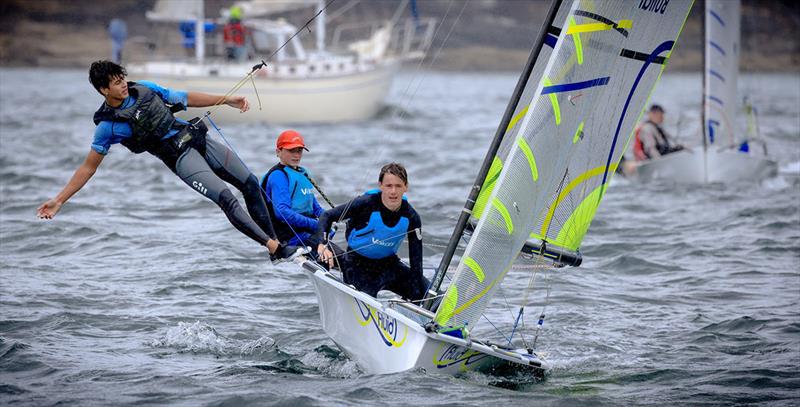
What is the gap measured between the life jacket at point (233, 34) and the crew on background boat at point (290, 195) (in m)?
17.6

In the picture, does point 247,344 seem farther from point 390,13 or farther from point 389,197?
point 390,13

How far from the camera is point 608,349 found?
7281mm

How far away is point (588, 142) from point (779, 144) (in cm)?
1751

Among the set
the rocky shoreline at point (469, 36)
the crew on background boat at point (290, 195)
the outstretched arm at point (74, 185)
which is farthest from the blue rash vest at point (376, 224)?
the rocky shoreline at point (469, 36)

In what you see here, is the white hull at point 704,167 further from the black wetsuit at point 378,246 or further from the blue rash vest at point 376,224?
the blue rash vest at point 376,224

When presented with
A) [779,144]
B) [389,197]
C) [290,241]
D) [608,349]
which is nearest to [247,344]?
[290,241]

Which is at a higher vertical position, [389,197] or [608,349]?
[389,197]

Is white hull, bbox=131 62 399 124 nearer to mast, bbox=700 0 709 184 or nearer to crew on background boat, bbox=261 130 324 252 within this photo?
mast, bbox=700 0 709 184

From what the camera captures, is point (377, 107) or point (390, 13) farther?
point (390, 13)

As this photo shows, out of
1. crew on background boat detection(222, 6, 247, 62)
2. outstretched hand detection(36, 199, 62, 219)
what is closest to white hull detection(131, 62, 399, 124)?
crew on background boat detection(222, 6, 247, 62)

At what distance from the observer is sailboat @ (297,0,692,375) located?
588 cm

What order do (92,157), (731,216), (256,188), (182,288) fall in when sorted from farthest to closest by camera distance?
1. (731,216)
2. (182,288)
3. (256,188)
4. (92,157)

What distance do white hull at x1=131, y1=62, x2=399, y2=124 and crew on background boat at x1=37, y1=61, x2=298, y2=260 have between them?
55.5 feet

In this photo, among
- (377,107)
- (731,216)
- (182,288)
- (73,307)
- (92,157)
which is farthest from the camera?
(377,107)
